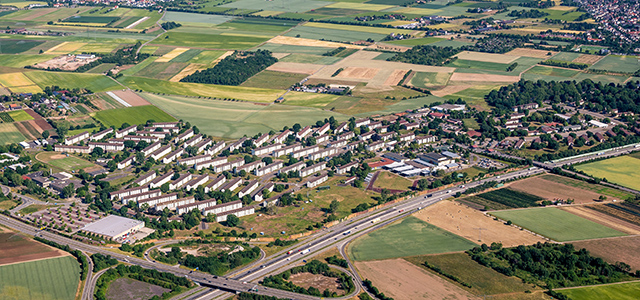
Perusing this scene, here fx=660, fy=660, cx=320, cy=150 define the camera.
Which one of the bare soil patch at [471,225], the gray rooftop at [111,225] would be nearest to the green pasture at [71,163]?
the gray rooftop at [111,225]

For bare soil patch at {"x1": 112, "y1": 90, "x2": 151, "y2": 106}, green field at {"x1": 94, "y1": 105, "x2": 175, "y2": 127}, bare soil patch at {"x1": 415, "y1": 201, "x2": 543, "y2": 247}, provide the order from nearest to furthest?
1. bare soil patch at {"x1": 415, "y1": 201, "x2": 543, "y2": 247}
2. green field at {"x1": 94, "y1": 105, "x2": 175, "y2": 127}
3. bare soil patch at {"x1": 112, "y1": 90, "x2": 151, "y2": 106}

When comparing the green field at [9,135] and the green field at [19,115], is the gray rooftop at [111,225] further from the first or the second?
the green field at [19,115]

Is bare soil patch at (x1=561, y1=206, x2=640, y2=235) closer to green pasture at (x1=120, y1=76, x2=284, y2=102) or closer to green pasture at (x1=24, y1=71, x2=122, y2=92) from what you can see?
green pasture at (x1=120, y1=76, x2=284, y2=102)

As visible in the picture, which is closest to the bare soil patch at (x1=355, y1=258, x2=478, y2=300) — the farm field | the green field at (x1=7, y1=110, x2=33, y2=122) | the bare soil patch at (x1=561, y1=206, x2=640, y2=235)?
the bare soil patch at (x1=561, y1=206, x2=640, y2=235)

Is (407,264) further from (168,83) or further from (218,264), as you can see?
(168,83)

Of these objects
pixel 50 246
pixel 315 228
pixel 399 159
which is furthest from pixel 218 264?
pixel 399 159
